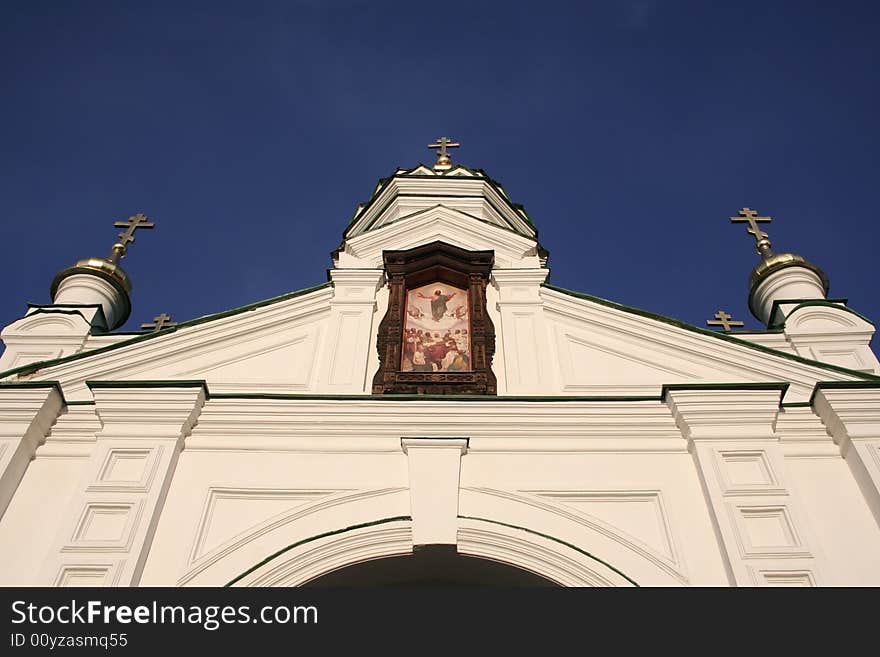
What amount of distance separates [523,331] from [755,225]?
14.7ft

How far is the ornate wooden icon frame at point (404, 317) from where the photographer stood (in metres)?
8.27

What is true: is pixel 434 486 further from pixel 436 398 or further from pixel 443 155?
pixel 443 155

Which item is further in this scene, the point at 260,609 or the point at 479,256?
the point at 479,256

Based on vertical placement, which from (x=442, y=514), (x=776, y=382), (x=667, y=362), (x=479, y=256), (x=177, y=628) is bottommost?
(x=177, y=628)

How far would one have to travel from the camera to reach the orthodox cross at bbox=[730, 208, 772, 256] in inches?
444

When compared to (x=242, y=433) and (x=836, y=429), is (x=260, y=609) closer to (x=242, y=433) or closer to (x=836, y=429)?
(x=242, y=433)

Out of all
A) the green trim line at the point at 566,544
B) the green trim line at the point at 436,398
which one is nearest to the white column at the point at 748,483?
the green trim line at the point at 436,398

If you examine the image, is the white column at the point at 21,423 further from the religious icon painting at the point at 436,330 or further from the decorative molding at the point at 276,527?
the religious icon painting at the point at 436,330

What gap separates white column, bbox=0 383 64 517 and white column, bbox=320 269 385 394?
7.95 ft

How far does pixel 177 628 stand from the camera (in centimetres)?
562

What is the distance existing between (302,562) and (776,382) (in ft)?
14.8

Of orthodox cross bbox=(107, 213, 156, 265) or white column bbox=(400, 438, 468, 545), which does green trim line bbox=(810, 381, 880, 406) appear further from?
orthodox cross bbox=(107, 213, 156, 265)

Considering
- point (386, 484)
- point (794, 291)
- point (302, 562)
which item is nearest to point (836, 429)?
point (794, 291)

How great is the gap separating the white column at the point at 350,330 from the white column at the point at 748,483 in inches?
116
